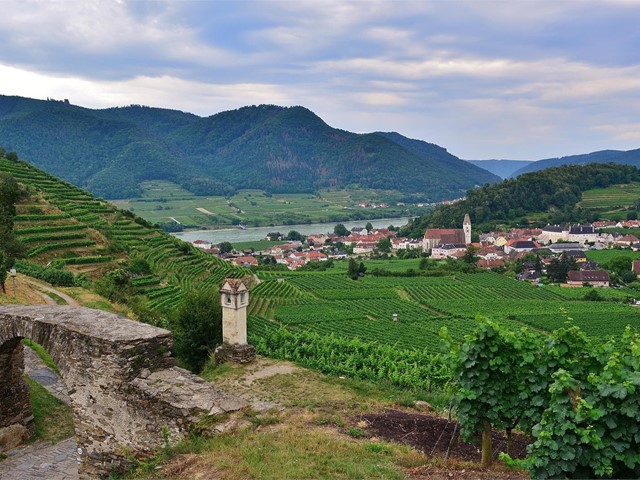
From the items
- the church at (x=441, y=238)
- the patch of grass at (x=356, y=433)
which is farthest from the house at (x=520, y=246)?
the patch of grass at (x=356, y=433)

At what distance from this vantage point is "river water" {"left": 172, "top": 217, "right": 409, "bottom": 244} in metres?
126

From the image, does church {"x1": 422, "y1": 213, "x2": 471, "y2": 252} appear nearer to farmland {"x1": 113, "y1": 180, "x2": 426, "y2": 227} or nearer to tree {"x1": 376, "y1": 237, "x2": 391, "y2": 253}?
tree {"x1": 376, "y1": 237, "x2": 391, "y2": 253}

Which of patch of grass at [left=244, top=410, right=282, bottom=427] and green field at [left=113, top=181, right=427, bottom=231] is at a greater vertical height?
green field at [left=113, top=181, right=427, bottom=231]

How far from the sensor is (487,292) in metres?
62.8

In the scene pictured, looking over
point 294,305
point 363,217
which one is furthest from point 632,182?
point 294,305

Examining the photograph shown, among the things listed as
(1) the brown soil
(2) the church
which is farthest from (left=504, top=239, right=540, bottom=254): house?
(1) the brown soil

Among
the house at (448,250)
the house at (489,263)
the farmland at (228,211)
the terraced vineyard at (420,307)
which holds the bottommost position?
the terraced vineyard at (420,307)

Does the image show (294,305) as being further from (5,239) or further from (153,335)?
(153,335)

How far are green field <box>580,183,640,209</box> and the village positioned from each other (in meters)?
13.4

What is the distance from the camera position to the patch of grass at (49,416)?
444 inches

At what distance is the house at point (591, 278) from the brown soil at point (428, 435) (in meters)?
65.3

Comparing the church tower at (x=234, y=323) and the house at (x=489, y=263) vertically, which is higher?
the church tower at (x=234, y=323)

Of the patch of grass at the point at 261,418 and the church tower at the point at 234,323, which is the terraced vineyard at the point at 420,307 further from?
the patch of grass at the point at 261,418

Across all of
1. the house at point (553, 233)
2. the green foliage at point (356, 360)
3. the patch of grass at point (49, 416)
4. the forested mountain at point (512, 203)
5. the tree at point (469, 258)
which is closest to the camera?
the patch of grass at point (49, 416)
